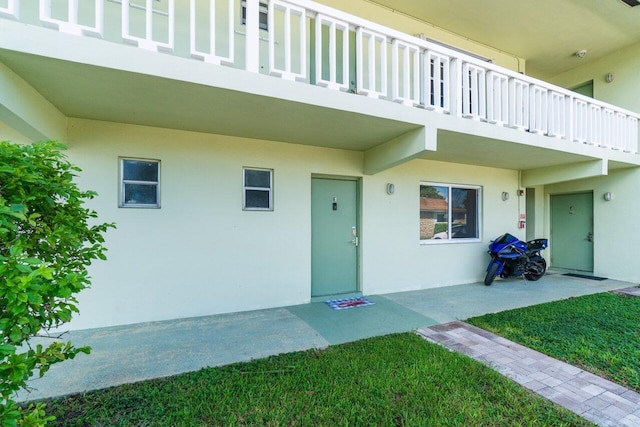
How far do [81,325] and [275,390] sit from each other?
10.1 ft

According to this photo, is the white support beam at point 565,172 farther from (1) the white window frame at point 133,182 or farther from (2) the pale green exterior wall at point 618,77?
(1) the white window frame at point 133,182

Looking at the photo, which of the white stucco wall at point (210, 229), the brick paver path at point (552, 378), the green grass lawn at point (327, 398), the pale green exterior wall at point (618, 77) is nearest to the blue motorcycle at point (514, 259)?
the white stucco wall at point (210, 229)

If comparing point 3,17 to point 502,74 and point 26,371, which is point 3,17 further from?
point 502,74

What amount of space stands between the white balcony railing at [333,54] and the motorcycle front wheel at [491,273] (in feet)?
9.14

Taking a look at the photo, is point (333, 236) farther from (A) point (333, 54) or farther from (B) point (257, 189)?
(A) point (333, 54)

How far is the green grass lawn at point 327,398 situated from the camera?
2266mm

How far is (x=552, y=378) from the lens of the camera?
2863mm

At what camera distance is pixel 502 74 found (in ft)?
16.7

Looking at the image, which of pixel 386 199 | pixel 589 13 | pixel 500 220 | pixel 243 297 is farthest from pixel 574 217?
pixel 243 297

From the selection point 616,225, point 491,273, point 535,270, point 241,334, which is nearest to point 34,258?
point 241,334

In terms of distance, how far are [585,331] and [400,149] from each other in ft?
11.4

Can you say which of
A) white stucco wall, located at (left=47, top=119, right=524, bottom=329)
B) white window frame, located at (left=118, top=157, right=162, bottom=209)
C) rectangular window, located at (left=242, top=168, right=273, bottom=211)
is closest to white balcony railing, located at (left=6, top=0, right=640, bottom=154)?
white stucco wall, located at (left=47, top=119, right=524, bottom=329)

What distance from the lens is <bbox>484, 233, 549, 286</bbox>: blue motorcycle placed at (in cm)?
650

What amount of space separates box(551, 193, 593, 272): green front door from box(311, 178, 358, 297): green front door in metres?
6.43
